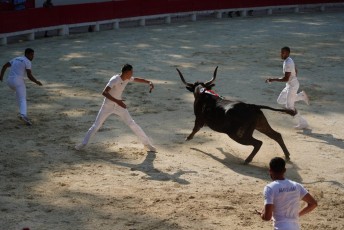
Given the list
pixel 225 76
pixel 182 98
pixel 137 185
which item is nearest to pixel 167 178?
pixel 137 185

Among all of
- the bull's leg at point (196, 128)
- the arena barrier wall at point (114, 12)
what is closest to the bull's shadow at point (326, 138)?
the bull's leg at point (196, 128)

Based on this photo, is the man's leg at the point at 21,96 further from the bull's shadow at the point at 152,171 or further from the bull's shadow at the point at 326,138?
the bull's shadow at the point at 326,138

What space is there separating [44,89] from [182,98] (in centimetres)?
332

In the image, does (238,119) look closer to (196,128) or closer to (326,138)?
(196,128)

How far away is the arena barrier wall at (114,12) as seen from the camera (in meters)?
24.0

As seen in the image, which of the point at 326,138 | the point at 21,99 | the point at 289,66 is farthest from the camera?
the point at 21,99

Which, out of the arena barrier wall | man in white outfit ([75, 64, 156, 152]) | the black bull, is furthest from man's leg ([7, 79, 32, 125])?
the arena barrier wall

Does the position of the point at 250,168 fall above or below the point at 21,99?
below

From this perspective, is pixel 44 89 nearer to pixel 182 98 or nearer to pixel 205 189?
pixel 182 98

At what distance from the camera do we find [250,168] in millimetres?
9875

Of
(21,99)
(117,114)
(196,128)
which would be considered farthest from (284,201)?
(21,99)

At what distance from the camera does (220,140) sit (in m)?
11.4

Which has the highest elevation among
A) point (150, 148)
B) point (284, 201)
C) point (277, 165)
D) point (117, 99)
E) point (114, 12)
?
point (114, 12)

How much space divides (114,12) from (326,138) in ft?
58.6
